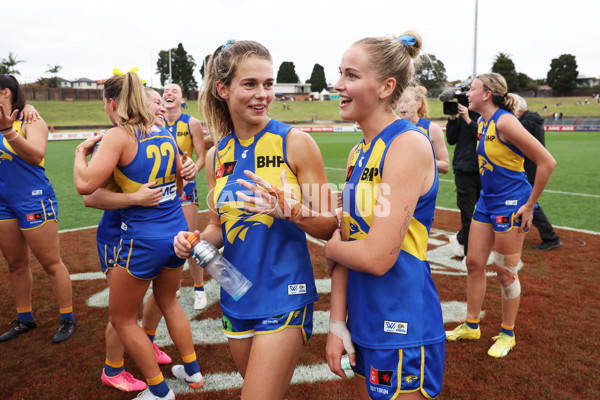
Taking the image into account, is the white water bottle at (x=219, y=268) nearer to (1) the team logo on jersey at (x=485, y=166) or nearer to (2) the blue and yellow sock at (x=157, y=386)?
(2) the blue and yellow sock at (x=157, y=386)

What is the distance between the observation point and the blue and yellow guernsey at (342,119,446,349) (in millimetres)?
1776

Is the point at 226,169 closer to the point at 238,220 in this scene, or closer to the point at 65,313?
the point at 238,220

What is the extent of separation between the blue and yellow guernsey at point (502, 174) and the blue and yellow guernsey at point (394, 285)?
2391 millimetres

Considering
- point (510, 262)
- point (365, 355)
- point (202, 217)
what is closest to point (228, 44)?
point (365, 355)

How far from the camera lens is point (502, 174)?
154 inches

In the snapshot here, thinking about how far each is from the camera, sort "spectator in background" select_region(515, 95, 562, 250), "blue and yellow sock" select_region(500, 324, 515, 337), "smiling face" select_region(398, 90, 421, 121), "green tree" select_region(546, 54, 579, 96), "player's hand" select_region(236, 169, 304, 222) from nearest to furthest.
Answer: "player's hand" select_region(236, 169, 304, 222), "blue and yellow sock" select_region(500, 324, 515, 337), "smiling face" select_region(398, 90, 421, 121), "spectator in background" select_region(515, 95, 562, 250), "green tree" select_region(546, 54, 579, 96)

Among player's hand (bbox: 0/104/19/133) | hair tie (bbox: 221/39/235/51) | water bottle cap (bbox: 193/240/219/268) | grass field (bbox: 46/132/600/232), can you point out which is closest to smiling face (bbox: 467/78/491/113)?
grass field (bbox: 46/132/600/232)

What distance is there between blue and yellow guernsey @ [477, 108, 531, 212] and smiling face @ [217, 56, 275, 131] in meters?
2.62

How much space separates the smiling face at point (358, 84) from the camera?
1.80 meters

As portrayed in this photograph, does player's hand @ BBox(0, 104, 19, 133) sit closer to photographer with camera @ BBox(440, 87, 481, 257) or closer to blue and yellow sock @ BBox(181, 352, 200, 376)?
blue and yellow sock @ BBox(181, 352, 200, 376)

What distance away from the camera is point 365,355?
6.10 feet

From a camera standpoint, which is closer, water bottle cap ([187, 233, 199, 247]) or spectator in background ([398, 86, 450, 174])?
water bottle cap ([187, 233, 199, 247])

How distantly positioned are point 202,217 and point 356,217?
7.67 meters

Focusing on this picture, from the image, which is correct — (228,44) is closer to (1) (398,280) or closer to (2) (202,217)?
(1) (398,280)
